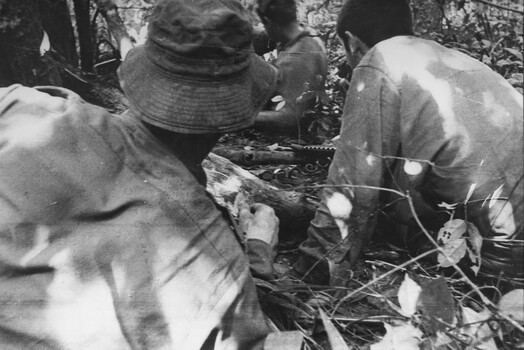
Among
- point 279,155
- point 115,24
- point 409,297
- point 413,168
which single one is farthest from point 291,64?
point 409,297

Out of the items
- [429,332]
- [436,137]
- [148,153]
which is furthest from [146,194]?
[436,137]

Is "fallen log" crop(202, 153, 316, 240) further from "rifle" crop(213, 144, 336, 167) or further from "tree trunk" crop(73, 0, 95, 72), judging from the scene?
"tree trunk" crop(73, 0, 95, 72)

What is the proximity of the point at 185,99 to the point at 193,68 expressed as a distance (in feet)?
0.22

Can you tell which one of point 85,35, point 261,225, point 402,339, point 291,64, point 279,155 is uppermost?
point 85,35

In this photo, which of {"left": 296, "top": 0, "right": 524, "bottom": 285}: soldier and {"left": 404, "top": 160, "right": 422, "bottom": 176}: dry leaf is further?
{"left": 404, "top": 160, "right": 422, "bottom": 176}: dry leaf

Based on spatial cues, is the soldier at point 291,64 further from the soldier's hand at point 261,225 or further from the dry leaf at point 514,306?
the dry leaf at point 514,306

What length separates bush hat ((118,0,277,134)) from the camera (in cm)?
117

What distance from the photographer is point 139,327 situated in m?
1.23

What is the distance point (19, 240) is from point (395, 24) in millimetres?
1476

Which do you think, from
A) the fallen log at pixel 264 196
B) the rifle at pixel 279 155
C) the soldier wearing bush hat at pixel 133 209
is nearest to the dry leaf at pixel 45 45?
the soldier wearing bush hat at pixel 133 209

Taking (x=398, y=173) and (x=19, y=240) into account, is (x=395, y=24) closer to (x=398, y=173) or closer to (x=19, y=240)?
(x=398, y=173)

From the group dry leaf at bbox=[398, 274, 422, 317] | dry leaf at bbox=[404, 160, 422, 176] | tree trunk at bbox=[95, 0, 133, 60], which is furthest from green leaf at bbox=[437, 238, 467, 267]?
tree trunk at bbox=[95, 0, 133, 60]

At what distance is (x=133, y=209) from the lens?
1222mm

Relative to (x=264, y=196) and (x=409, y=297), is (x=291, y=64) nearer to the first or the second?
(x=264, y=196)
